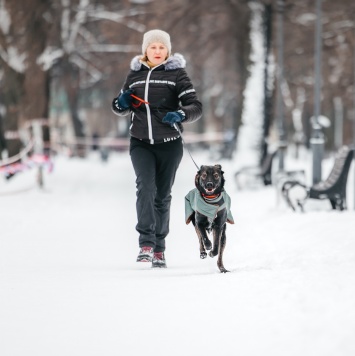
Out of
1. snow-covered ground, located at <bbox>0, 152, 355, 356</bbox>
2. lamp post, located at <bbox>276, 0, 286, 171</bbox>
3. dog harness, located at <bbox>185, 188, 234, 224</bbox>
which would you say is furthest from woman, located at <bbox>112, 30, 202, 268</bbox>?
lamp post, located at <bbox>276, 0, 286, 171</bbox>

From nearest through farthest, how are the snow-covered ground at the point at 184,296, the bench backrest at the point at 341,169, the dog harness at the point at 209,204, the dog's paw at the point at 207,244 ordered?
the snow-covered ground at the point at 184,296
the dog harness at the point at 209,204
the dog's paw at the point at 207,244
the bench backrest at the point at 341,169

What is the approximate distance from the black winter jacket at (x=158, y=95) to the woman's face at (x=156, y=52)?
50mm

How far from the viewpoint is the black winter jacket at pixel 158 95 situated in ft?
22.7

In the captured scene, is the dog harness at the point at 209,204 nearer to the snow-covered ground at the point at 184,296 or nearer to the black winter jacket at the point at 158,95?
the snow-covered ground at the point at 184,296

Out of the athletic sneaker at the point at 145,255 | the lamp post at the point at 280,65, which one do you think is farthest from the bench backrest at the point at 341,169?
the lamp post at the point at 280,65

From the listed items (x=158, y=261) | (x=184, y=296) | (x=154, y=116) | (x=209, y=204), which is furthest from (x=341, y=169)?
(x=184, y=296)

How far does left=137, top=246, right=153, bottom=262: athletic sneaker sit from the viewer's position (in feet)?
23.5

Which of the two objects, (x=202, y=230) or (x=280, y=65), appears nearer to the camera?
(x=202, y=230)

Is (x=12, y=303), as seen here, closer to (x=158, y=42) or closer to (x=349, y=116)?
(x=158, y=42)

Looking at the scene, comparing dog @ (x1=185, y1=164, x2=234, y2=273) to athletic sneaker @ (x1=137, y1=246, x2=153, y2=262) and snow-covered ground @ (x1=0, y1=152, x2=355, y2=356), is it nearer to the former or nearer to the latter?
snow-covered ground @ (x1=0, y1=152, x2=355, y2=356)

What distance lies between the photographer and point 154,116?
700 cm

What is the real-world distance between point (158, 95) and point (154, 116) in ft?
0.57

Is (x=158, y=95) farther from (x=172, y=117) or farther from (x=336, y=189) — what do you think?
(x=336, y=189)

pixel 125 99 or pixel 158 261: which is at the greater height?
pixel 125 99
